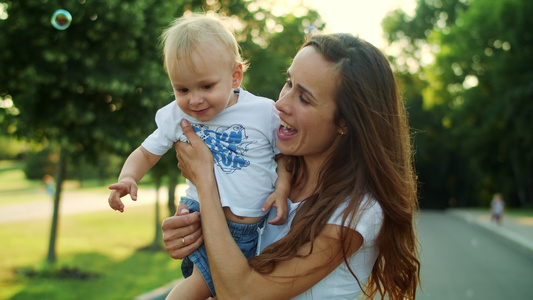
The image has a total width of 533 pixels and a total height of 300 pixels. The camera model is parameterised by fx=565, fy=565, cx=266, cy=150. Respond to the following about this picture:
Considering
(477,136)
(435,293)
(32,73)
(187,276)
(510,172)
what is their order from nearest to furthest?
(187,276) → (32,73) → (435,293) → (477,136) → (510,172)

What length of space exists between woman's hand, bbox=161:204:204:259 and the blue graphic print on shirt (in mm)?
266

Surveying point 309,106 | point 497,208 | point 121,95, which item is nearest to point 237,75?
point 309,106

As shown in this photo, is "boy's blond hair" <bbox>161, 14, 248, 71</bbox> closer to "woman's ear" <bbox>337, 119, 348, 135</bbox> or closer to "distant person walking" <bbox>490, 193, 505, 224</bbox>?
"woman's ear" <bbox>337, 119, 348, 135</bbox>

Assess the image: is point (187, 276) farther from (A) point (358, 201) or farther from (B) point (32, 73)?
(B) point (32, 73)

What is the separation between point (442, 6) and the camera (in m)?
45.9

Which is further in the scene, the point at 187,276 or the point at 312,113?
the point at 187,276

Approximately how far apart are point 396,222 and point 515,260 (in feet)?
42.3

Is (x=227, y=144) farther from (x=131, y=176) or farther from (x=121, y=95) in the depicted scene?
(x=121, y=95)

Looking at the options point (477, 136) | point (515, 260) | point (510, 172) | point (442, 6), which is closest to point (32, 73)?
point (515, 260)

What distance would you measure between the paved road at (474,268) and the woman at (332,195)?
661 centimetres

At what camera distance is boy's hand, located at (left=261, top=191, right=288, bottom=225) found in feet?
7.65

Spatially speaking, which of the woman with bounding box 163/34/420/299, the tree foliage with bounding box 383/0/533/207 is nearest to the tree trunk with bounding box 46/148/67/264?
the woman with bounding box 163/34/420/299

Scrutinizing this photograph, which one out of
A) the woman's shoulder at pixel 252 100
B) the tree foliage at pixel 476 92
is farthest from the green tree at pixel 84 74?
the tree foliage at pixel 476 92

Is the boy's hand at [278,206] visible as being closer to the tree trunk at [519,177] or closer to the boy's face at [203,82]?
the boy's face at [203,82]
